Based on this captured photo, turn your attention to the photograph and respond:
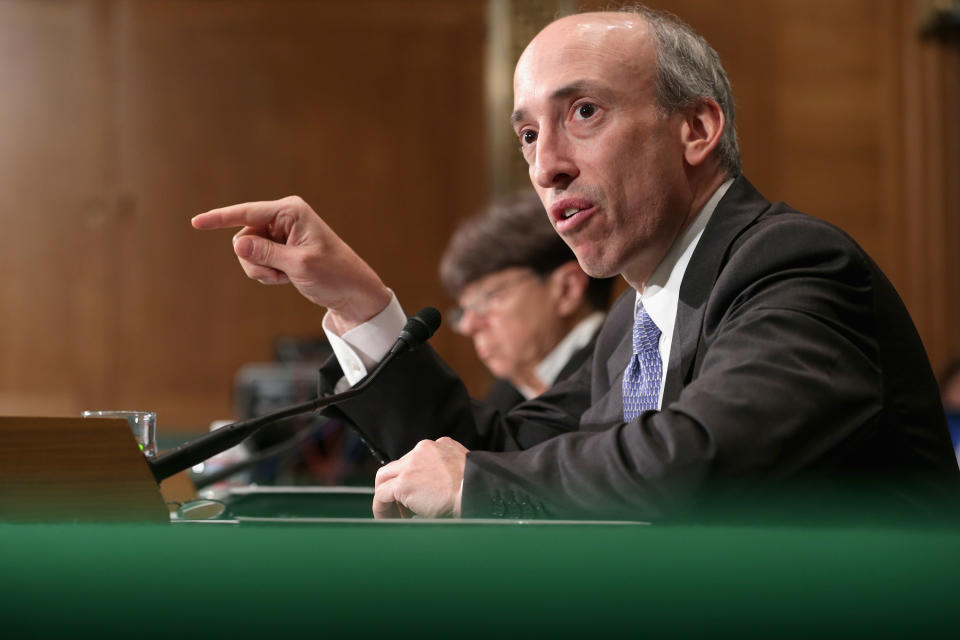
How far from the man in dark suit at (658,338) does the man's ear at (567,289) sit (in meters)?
1.13

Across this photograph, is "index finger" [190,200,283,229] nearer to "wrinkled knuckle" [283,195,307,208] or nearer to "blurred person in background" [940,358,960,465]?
"wrinkled knuckle" [283,195,307,208]

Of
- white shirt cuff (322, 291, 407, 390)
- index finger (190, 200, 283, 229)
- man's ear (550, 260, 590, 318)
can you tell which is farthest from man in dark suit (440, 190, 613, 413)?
index finger (190, 200, 283, 229)

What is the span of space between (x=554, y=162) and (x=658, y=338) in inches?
9.6

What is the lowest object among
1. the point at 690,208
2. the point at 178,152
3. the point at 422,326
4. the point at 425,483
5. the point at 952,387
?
the point at 952,387

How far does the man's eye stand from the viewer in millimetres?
1223

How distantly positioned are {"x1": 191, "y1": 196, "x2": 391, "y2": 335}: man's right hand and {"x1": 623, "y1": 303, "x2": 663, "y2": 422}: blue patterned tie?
35 cm

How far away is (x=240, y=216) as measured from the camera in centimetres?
120

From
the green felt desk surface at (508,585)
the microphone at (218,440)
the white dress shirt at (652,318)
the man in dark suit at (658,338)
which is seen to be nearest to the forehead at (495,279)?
the man in dark suit at (658,338)

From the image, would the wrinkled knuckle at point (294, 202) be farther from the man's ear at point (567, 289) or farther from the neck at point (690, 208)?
the man's ear at point (567, 289)

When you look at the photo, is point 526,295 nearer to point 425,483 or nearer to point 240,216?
point 240,216

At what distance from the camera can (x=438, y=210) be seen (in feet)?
15.9

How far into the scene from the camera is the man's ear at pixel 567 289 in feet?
8.82

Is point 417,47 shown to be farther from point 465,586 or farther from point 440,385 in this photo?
point 465,586

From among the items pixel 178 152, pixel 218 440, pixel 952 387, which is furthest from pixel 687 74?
pixel 178 152
